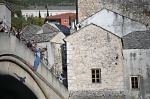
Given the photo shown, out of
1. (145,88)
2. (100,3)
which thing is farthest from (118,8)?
(145,88)

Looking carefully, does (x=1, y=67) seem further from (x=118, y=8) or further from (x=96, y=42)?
(x=118, y=8)

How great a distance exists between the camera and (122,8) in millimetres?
30344

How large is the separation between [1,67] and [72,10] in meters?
87.8

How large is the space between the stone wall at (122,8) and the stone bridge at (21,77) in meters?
9.06

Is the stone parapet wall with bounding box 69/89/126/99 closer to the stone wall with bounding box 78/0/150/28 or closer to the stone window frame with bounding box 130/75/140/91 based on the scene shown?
the stone window frame with bounding box 130/75/140/91

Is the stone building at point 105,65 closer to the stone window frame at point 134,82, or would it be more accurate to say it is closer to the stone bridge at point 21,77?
the stone window frame at point 134,82

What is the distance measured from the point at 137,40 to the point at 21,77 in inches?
441

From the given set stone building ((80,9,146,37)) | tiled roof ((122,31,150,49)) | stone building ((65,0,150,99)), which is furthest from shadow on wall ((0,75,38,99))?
stone building ((80,9,146,37))

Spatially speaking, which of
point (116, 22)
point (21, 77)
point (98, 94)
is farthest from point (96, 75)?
point (21, 77)

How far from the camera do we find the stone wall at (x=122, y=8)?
98.6 feet

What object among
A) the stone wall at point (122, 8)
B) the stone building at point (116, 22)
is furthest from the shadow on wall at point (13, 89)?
the stone wall at point (122, 8)

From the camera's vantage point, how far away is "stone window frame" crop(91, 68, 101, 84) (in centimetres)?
2520

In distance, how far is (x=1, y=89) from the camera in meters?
19.4

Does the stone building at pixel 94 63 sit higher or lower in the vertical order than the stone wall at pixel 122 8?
lower
